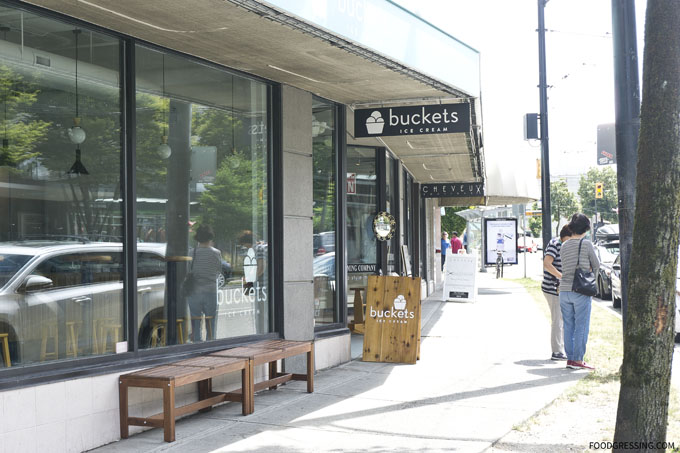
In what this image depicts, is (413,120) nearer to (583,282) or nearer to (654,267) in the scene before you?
(583,282)

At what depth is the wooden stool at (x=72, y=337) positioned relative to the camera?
19.8ft

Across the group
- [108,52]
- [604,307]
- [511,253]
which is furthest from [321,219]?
[511,253]

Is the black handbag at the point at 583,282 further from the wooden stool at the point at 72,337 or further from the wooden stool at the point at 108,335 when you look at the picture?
the wooden stool at the point at 72,337

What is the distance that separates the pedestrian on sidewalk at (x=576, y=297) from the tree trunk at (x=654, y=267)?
172 inches

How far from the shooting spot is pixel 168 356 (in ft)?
22.4

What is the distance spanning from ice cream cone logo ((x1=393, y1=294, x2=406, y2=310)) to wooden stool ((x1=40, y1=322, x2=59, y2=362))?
491 cm

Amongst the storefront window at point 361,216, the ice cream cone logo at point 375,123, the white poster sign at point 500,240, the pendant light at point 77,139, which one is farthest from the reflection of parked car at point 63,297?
the white poster sign at point 500,240

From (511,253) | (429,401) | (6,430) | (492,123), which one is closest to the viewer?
(6,430)

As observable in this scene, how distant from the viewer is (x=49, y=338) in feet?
19.5

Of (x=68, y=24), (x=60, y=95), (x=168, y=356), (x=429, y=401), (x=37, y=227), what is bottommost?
(x=429, y=401)

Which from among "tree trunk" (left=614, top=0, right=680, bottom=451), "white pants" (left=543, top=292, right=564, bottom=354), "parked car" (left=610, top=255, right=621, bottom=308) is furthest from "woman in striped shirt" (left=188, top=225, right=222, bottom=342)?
"parked car" (left=610, top=255, right=621, bottom=308)

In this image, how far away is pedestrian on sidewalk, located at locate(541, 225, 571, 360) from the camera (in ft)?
31.7

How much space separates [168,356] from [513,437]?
3.15 metres

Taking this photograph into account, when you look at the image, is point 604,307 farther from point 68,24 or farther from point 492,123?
point 68,24
